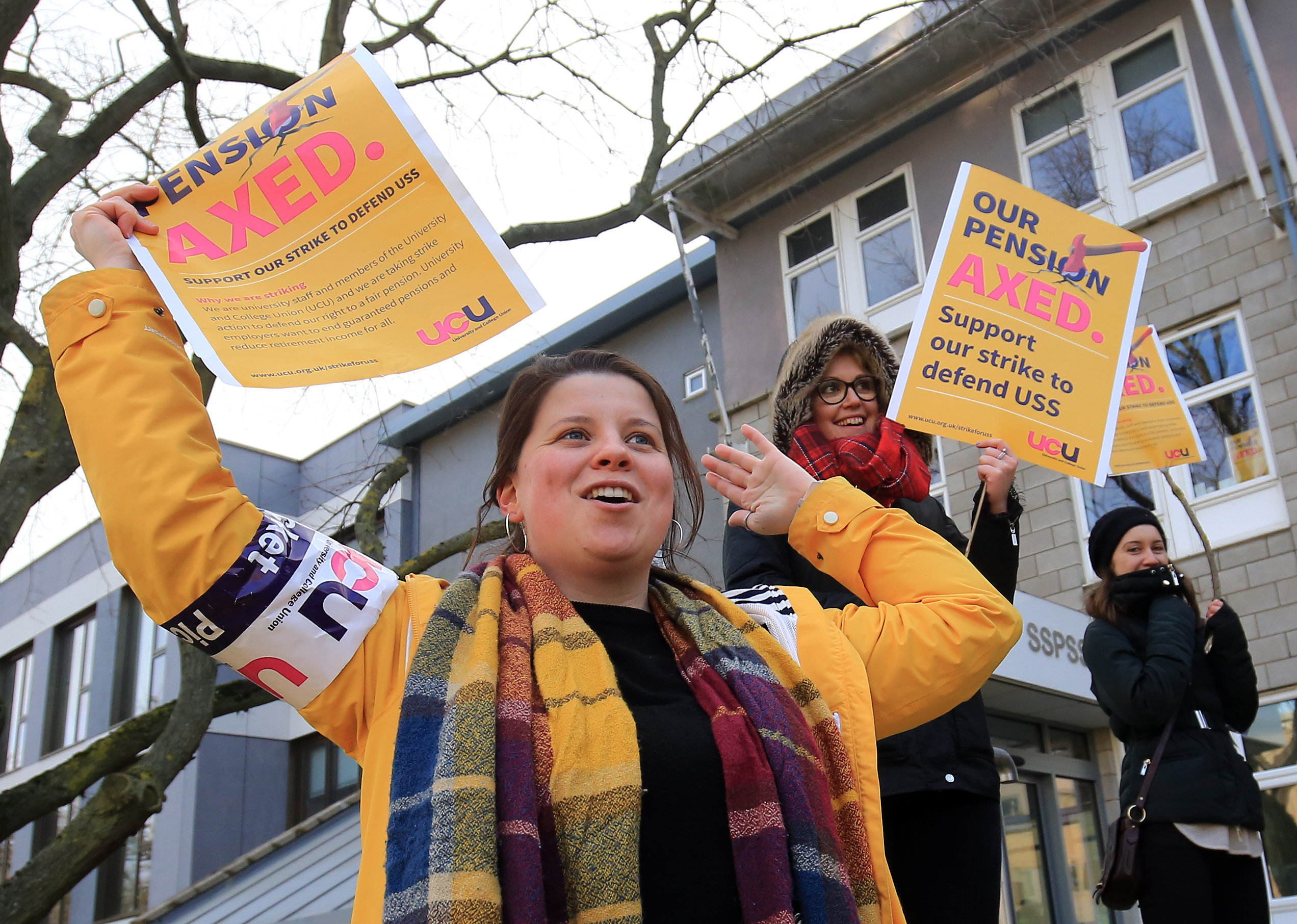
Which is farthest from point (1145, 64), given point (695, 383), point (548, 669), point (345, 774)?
point (345, 774)

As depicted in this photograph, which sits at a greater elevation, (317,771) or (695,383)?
(695,383)

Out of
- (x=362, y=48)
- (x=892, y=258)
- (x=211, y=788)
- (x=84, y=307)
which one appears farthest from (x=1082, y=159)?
(x=211, y=788)

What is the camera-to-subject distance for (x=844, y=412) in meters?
3.33

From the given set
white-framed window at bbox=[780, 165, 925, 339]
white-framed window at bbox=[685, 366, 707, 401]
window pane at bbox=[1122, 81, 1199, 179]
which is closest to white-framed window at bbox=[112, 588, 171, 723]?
white-framed window at bbox=[685, 366, 707, 401]

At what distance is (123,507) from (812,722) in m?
1.07

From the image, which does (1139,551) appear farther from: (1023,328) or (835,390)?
(835,390)

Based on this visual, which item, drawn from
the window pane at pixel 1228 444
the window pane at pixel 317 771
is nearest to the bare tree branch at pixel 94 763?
the window pane at pixel 1228 444

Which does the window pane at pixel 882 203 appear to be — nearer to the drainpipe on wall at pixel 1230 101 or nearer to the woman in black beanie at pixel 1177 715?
the drainpipe on wall at pixel 1230 101

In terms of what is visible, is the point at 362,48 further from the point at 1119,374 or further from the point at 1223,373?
the point at 1223,373

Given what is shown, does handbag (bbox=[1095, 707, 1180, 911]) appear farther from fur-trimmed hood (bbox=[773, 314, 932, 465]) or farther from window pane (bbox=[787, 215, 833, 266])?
window pane (bbox=[787, 215, 833, 266])

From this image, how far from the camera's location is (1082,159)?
11.7m

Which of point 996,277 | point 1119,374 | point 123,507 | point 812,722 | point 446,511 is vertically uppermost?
point 446,511

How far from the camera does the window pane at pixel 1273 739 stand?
9.12 metres

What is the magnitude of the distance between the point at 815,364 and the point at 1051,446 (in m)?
0.83
